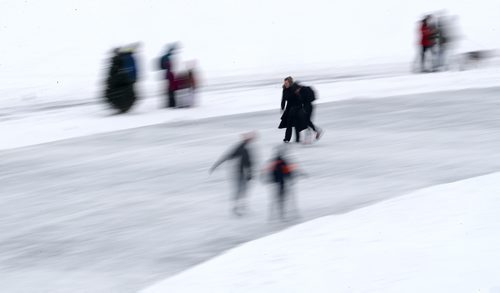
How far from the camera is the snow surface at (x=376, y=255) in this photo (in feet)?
31.4

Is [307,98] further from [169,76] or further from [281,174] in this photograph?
[169,76]

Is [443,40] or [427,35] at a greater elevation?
[427,35]

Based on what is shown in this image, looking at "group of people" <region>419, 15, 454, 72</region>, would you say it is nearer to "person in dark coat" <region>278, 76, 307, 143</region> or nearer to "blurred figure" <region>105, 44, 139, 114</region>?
"blurred figure" <region>105, 44, 139, 114</region>

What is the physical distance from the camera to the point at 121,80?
68.4 feet

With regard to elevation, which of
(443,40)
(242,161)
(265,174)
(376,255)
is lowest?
(376,255)

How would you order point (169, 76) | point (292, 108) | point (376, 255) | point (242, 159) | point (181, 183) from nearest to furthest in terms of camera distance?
1. point (376, 255)
2. point (242, 159)
3. point (181, 183)
4. point (292, 108)
5. point (169, 76)

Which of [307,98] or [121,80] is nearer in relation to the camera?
[307,98]

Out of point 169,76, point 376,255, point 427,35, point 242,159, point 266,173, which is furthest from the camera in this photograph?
point 427,35

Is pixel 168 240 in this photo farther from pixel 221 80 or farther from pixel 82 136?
pixel 221 80

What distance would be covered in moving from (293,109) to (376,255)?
22.2 ft

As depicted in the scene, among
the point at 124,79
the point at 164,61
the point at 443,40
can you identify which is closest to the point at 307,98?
the point at 124,79

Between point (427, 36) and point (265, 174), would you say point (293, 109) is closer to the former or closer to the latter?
point (265, 174)

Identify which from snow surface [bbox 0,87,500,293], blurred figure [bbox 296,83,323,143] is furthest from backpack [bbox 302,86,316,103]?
snow surface [bbox 0,87,500,293]

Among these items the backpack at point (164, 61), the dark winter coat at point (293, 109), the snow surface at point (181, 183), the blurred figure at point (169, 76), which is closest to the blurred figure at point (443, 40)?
the snow surface at point (181, 183)
